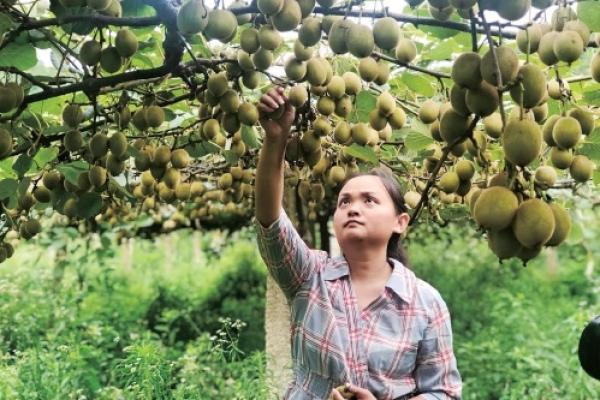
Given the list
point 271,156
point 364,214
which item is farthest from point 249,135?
A: point 364,214

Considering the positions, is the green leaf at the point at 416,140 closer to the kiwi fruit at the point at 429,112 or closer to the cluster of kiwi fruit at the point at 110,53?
the kiwi fruit at the point at 429,112

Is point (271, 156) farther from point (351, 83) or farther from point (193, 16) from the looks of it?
point (193, 16)

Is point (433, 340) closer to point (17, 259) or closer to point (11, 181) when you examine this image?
point (11, 181)

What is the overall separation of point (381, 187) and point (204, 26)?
3.04 ft

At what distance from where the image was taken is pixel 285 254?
1743 millimetres

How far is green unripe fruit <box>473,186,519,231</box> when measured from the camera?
2.77ft

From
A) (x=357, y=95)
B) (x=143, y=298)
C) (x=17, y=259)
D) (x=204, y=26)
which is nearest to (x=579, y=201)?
(x=357, y=95)

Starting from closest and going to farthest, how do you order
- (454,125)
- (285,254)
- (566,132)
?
(454,125) < (566,132) < (285,254)

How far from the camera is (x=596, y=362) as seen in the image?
162cm

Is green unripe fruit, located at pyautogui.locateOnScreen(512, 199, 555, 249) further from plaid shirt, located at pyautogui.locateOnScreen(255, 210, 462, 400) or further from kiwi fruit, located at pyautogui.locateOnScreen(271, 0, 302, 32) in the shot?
plaid shirt, located at pyautogui.locateOnScreen(255, 210, 462, 400)

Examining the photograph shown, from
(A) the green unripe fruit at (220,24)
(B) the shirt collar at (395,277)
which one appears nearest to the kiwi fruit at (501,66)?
(A) the green unripe fruit at (220,24)

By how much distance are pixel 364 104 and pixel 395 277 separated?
0.44 meters

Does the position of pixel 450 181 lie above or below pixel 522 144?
below

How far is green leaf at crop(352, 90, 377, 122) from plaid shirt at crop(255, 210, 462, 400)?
28 centimetres
